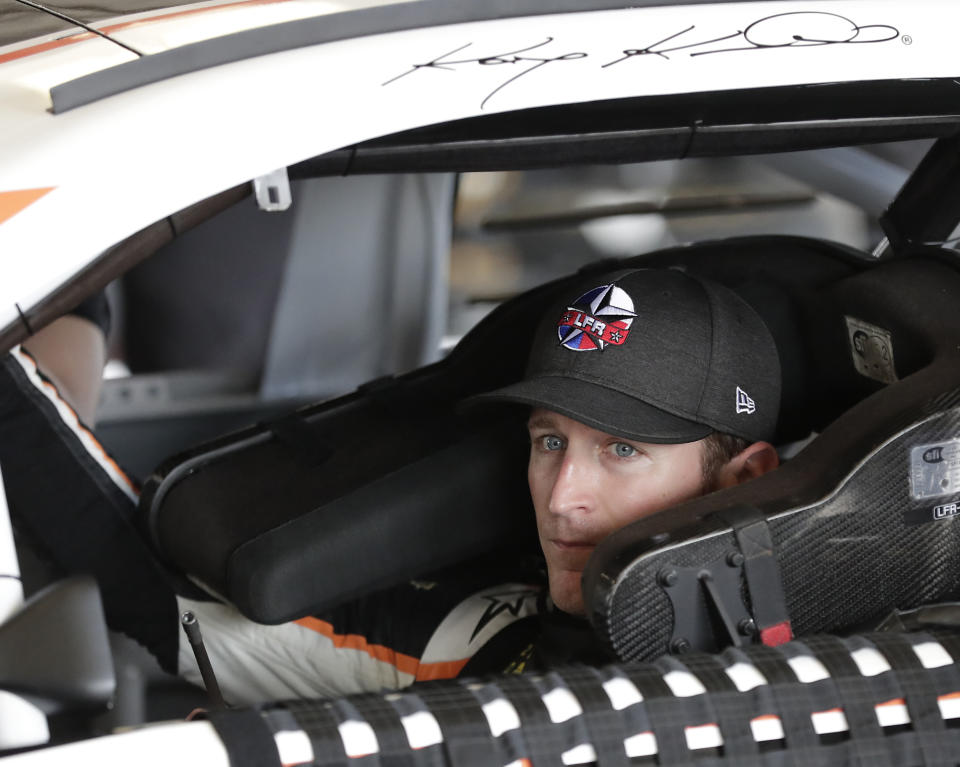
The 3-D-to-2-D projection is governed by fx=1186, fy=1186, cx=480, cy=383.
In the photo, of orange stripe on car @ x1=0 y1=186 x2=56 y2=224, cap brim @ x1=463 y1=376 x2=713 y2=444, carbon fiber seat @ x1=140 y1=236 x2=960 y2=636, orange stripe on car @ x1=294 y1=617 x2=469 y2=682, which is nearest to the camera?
orange stripe on car @ x1=0 y1=186 x2=56 y2=224

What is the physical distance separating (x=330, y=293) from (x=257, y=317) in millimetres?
158

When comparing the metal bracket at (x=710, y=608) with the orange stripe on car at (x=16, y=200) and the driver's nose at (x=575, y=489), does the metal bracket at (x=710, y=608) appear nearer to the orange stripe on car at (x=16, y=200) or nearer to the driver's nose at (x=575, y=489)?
the driver's nose at (x=575, y=489)

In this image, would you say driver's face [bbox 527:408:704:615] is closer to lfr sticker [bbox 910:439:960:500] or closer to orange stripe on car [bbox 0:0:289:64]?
lfr sticker [bbox 910:439:960:500]

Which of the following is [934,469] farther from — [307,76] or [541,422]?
[307,76]

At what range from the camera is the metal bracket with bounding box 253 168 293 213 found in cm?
99

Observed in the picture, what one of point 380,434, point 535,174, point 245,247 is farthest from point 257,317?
point 380,434

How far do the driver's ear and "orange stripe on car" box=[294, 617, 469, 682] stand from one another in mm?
466

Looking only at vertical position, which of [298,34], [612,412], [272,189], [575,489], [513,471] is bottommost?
[513,471]

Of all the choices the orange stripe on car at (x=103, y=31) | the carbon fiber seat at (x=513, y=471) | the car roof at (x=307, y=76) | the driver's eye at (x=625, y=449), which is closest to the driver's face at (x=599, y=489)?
the driver's eye at (x=625, y=449)

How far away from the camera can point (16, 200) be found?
89 centimetres

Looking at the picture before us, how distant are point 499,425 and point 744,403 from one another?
1.33 feet

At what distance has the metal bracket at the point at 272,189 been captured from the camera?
986 millimetres

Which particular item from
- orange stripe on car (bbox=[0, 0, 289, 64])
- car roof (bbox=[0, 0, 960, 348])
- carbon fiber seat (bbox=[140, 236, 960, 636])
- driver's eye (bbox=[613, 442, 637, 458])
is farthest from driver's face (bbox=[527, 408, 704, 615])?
orange stripe on car (bbox=[0, 0, 289, 64])

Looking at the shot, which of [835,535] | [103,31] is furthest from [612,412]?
[103,31]
